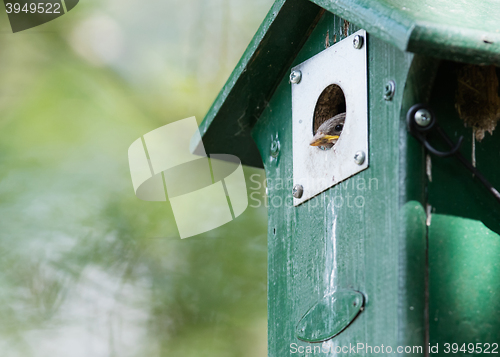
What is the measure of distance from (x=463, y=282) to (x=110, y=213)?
220cm

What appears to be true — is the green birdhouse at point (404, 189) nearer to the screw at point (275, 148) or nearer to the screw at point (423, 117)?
the screw at point (423, 117)

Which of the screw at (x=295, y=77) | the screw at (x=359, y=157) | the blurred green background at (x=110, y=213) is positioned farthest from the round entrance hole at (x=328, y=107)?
the blurred green background at (x=110, y=213)

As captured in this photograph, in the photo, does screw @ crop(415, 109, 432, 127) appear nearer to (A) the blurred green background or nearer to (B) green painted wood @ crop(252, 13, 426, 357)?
(B) green painted wood @ crop(252, 13, 426, 357)

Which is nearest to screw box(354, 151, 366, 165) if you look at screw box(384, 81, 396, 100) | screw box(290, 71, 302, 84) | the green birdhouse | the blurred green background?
the green birdhouse

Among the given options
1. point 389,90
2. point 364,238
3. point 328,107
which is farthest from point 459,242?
point 328,107

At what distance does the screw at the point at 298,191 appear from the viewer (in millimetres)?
1920

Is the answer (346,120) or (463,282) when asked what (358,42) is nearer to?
(346,120)

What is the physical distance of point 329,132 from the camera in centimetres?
184

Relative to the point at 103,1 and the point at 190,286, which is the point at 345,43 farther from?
the point at 103,1

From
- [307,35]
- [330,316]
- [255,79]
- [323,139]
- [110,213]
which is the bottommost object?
[110,213]

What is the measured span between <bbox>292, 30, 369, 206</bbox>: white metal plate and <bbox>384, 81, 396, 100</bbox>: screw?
9 cm

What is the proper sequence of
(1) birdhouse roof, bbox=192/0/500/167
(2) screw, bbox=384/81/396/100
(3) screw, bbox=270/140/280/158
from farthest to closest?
(3) screw, bbox=270/140/280/158
(2) screw, bbox=384/81/396/100
(1) birdhouse roof, bbox=192/0/500/167

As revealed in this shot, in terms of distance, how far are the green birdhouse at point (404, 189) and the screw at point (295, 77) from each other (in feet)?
0.38

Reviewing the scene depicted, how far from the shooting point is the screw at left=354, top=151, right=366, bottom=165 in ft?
5.27
